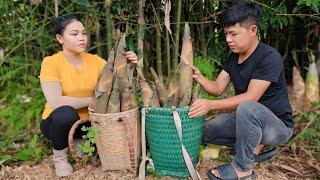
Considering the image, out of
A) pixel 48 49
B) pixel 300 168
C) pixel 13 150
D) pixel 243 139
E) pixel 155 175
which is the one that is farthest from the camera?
pixel 48 49

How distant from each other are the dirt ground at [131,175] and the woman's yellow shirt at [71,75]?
42 centimetres

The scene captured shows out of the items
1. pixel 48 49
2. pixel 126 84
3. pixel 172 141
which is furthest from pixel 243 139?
pixel 48 49

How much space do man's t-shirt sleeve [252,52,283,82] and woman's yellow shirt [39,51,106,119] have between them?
1.26 metres

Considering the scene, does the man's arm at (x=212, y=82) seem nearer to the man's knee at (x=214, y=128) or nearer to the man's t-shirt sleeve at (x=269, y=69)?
the man's knee at (x=214, y=128)

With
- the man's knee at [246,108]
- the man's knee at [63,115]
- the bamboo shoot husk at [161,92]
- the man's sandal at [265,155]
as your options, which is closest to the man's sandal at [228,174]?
the man's sandal at [265,155]

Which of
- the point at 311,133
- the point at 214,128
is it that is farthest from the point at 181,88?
the point at 311,133

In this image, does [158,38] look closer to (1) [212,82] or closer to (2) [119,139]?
(1) [212,82]

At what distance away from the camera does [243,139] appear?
297 cm

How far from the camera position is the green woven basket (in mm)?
3014

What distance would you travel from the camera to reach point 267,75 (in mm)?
2963

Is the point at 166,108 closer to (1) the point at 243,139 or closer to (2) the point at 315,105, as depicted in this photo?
(1) the point at 243,139

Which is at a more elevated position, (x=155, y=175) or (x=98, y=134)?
(x=98, y=134)

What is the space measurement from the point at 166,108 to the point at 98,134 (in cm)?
53

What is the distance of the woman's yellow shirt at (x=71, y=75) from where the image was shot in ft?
10.8
